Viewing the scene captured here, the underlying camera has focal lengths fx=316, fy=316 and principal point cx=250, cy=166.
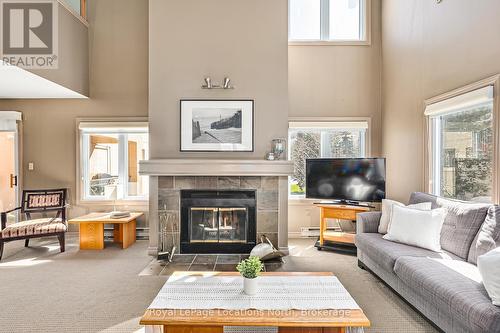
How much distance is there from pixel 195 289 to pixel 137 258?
2.26 meters

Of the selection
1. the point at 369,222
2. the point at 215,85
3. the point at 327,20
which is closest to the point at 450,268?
the point at 369,222

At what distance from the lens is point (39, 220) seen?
4.48m

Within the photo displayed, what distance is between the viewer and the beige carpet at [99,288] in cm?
254

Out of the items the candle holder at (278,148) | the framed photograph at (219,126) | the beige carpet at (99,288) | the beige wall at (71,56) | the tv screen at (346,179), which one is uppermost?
the beige wall at (71,56)

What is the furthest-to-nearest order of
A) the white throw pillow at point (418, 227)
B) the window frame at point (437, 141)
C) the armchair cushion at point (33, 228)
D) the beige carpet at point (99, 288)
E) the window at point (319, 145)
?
the window at point (319, 145) → the armchair cushion at point (33, 228) → the white throw pillow at point (418, 227) → the window frame at point (437, 141) → the beige carpet at point (99, 288)

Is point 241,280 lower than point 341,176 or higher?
lower

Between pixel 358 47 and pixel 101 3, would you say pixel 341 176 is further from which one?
pixel 101 3

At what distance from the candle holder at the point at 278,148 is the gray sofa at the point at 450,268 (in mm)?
1535

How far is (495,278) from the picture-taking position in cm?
189

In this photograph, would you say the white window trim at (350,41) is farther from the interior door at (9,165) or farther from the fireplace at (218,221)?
the interior door at (9,165)

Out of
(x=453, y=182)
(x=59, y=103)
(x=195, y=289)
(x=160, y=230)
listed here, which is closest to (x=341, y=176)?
(x=453, y=182)

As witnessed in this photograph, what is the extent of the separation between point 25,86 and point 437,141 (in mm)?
5554

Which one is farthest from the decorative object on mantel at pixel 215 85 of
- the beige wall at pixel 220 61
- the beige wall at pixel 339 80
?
the beige wall at pixel 339 80

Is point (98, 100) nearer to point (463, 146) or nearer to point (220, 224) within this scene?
point (220, 224)
